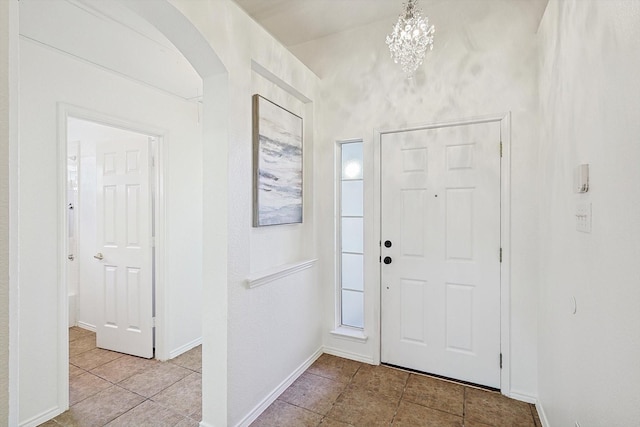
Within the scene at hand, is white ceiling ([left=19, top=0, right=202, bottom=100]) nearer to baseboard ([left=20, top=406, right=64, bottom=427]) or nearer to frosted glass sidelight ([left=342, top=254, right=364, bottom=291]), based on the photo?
frosted glass sidelight ([left=342, top=254, right=364, bottom=291])

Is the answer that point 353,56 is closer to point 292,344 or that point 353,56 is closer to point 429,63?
point 429,63

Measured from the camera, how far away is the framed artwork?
211 cm

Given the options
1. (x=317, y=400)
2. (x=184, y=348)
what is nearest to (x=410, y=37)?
(x=317, y=400)

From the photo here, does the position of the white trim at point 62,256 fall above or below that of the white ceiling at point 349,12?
below

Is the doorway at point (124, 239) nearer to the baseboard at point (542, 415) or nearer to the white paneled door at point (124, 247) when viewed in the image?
the white paneled door at point (124, 247)

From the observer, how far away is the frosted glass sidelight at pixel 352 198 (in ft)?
9.23

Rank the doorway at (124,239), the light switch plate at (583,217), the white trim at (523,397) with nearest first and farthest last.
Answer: the light switch plate at (583,217) → the white trim at (523,397) → the doorway at (124,239)

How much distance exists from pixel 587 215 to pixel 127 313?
142 inches

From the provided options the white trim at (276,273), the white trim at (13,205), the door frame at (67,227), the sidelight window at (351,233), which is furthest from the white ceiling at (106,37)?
the white trim at (276,273)

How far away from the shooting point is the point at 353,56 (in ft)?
9.04

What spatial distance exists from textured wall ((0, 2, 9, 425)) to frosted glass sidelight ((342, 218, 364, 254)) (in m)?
2.30

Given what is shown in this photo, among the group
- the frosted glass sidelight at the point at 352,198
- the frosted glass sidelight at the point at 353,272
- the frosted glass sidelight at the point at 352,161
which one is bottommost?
the frosted glass sidelight at the point at 353,272

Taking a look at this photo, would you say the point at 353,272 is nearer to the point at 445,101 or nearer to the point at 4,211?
the point at 445,101

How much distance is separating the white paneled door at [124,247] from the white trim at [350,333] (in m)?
1.77
